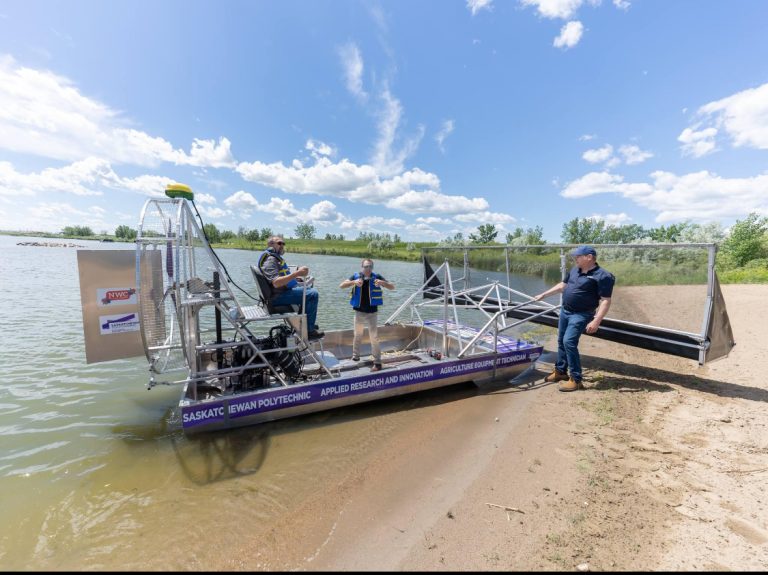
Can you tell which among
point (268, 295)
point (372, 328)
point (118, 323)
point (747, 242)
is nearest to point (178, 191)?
point (268, 295)

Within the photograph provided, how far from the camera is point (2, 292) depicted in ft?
52.0

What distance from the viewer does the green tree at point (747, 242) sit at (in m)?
33.7

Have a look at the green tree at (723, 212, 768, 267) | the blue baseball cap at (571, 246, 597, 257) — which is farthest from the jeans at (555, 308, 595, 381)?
the green tree at (723, 212, 768, 267)

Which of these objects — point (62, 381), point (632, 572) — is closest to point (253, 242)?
point (62, 381)

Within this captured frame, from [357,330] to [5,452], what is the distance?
18.2ft

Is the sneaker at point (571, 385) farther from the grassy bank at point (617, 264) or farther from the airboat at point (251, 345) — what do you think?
the grassy bank at point (617, 264)

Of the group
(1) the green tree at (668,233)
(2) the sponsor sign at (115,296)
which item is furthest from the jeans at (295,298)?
(1) the green tree at (668,233)

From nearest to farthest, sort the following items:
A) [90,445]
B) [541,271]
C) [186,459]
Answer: [186,459], [90,445], [541,271]

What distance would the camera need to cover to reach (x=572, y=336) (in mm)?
6363

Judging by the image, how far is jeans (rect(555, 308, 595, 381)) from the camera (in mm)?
6320

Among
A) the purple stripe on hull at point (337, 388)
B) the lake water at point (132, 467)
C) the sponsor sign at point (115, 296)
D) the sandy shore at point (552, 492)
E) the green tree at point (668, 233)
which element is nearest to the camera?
the sandy shore at point (552, 492)

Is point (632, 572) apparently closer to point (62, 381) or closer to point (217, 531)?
point (217, 531)

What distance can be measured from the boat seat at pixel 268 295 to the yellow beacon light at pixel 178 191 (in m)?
1.46

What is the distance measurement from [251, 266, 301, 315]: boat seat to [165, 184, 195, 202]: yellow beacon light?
57.5 inches
